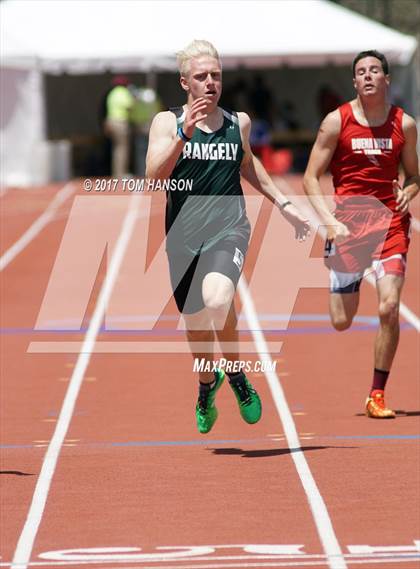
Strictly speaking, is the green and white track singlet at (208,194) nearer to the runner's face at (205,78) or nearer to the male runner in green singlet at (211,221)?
the male runner in green singlet at (211,221)

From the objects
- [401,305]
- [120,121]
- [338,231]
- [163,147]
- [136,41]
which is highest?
[136,41]

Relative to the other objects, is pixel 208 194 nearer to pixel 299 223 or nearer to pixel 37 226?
pixel 299 223

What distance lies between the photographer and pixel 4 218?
27828 mm

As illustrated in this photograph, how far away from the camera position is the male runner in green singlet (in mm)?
9352

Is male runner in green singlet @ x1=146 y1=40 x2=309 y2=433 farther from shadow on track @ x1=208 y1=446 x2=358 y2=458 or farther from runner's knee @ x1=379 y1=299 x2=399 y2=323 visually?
runner's knee @ x1=379 y1=299 x2=399 y2=323

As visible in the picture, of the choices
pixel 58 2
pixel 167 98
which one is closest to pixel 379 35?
pixel 58 2

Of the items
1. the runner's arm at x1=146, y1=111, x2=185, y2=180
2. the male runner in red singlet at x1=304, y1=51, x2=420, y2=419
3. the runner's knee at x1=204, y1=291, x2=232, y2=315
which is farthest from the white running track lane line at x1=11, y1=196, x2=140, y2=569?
the male runner in red singlet at x1=304, y1=51, x2=420, y2=419

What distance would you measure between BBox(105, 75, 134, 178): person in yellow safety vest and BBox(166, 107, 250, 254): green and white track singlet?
894 inches

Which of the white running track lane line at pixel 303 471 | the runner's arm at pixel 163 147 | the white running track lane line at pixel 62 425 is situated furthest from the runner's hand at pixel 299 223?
the white running track lane line at pixel 62 425

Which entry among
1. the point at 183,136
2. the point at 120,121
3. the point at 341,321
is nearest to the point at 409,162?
the point at 341,321

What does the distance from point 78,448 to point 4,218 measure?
17.1m

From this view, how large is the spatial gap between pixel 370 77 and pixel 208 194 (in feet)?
5.75

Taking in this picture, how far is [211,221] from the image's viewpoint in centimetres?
965

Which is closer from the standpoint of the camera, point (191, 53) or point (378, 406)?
point (191, 53)
